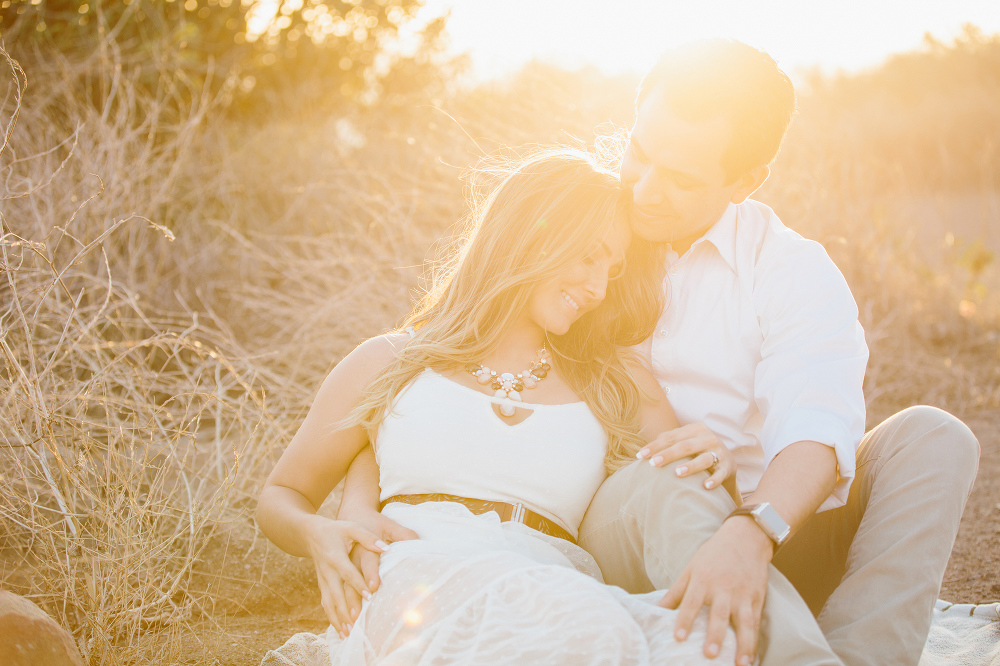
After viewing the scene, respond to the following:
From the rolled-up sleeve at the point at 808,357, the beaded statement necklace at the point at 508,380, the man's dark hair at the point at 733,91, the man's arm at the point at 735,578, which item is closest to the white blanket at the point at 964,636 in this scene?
the rolled-up sleeve at the point at 808,357

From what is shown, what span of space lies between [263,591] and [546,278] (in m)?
1.52

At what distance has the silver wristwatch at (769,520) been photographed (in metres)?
1.73

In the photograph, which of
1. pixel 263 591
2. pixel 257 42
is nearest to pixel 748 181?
pixel 263 591

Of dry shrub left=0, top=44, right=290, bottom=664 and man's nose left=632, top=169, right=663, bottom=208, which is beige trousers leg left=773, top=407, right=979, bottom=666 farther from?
dry shrub left=0, top=44, right=290, bottom=664

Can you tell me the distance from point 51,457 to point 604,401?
1.93 metres

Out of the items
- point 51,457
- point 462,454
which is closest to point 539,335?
point 462,454

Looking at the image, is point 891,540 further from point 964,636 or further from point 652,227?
point 652,227

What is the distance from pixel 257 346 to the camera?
471 cm

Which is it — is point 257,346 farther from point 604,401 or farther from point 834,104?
point 834,104

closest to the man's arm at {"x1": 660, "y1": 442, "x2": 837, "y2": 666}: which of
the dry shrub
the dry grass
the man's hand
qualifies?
the man's hand

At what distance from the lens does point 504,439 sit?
81.0 inches

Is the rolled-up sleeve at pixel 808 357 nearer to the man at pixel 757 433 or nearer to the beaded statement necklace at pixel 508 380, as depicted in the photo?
the man at pixel 757 433

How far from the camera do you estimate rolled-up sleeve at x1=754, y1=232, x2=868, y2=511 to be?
2010 millimetres

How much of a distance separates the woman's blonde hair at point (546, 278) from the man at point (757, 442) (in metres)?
0.11
